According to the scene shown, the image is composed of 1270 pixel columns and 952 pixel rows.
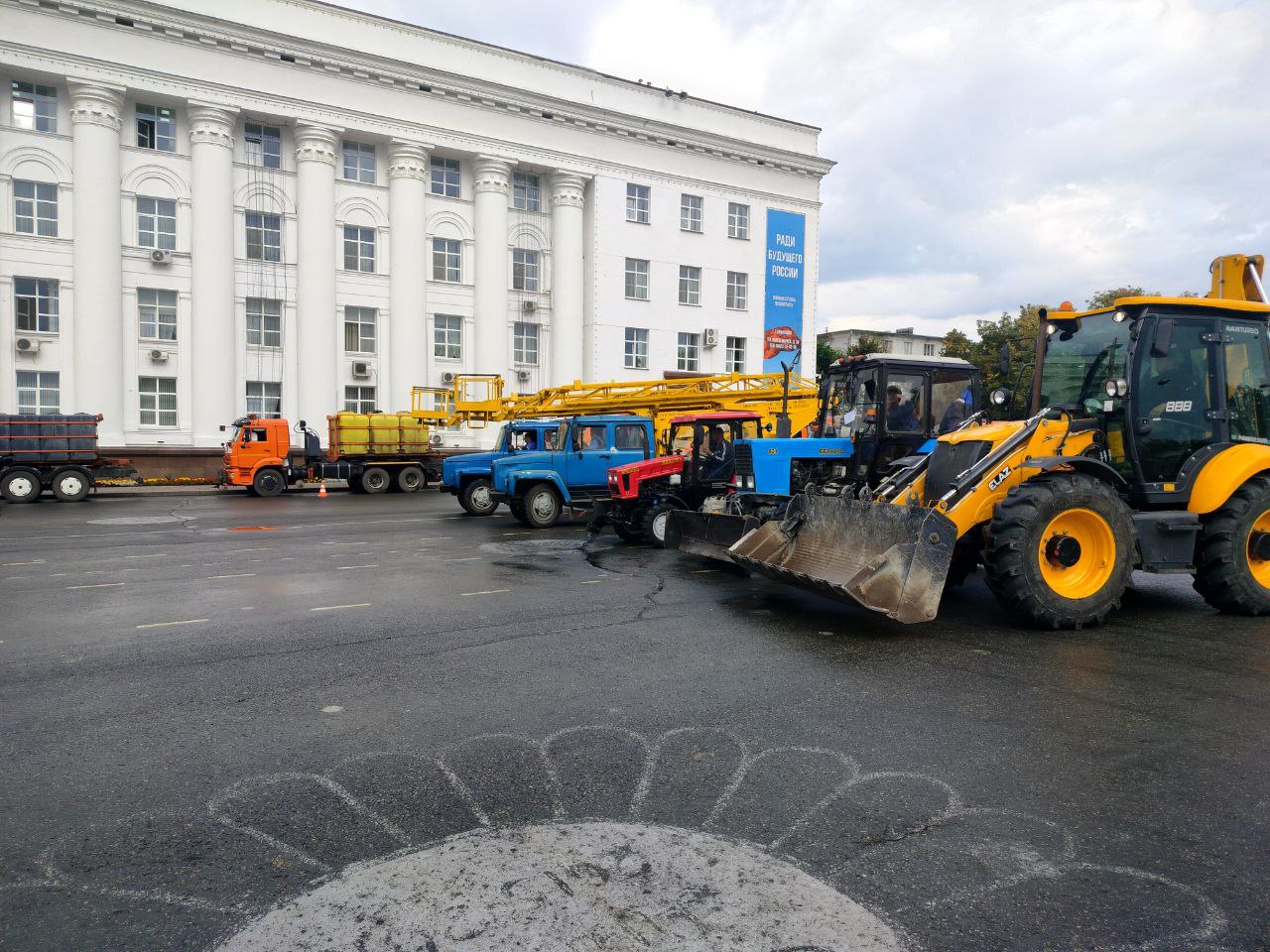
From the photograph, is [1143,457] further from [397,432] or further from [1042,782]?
[397,432]

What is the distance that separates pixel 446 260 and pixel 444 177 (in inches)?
137

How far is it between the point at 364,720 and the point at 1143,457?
7285mm

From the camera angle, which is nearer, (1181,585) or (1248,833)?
(1248,833)

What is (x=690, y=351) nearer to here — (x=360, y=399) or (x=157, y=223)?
(x=360, y=399)

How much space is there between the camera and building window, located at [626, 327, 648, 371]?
38.0 meters

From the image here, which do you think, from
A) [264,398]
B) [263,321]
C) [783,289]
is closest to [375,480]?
[264,398]

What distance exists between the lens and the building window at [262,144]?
31.6 m

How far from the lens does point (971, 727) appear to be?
4.92 metres

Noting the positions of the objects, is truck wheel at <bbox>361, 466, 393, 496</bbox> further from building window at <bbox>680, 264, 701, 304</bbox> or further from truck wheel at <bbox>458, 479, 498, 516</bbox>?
building window at <bbox>680, 264, 701, 304</bbox>

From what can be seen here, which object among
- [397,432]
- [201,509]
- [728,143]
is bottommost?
[201,509]

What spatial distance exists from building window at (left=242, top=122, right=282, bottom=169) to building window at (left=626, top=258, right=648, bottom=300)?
48.0 ft

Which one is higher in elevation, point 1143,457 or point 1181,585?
point 1143,457

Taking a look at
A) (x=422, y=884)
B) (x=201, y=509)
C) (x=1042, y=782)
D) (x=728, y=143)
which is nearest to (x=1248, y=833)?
(x=1042, y=782)

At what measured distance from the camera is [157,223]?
30.2m
